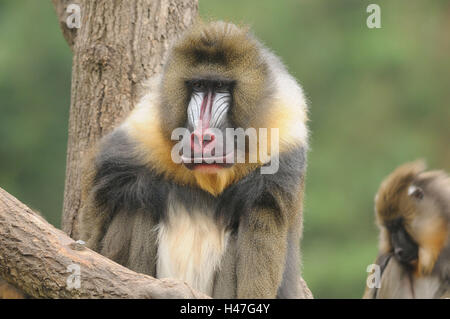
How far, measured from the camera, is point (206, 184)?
4312 mm

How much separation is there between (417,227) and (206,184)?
3.45m

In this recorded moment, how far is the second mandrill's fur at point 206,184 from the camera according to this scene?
13.7ft

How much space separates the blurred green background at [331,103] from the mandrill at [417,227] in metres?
4.00

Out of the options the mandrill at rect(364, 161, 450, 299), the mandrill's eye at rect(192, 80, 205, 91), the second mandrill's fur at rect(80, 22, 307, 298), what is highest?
the mandrill's eye at rect(192, 80, 205, 91)

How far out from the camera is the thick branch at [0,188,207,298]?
3.71 meters

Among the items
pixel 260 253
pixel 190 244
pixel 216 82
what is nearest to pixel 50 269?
pixel 190 244

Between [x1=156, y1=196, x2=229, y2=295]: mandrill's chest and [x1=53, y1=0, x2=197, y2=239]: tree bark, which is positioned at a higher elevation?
[x1=53, y1=0, x2=197, y2=239]: tree bark

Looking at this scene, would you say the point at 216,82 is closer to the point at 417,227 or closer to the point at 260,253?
the point at 260,253

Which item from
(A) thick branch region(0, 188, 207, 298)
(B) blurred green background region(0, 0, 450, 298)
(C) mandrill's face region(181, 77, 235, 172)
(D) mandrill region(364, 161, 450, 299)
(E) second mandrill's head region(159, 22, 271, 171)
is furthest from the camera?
(B) blurred green background region(0, 0, 450, 298)

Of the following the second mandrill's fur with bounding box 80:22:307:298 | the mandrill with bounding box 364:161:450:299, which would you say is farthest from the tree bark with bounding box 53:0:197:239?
the mandrill with bounding box 364:161:450:299

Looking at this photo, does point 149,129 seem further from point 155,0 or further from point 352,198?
point 352,198

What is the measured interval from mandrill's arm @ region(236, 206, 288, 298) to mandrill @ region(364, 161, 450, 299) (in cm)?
311

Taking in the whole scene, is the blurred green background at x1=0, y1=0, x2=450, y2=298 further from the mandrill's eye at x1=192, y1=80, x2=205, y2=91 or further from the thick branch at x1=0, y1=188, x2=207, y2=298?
the thick branch at x1=0, y1=188, x2=207, y2=298

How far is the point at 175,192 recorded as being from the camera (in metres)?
4.46
